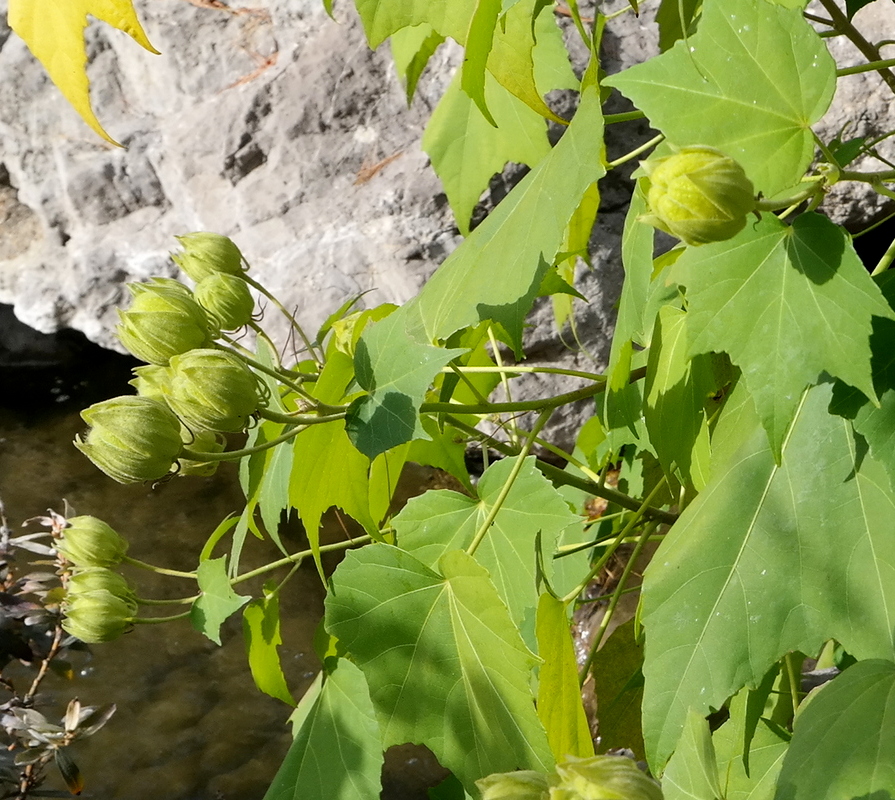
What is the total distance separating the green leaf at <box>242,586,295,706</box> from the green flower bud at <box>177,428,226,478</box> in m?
0.18

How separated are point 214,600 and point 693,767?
37 centimetres

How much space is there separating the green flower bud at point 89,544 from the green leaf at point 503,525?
0.23 m

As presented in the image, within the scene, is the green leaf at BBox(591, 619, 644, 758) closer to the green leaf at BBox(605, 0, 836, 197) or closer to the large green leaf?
the large green leaf

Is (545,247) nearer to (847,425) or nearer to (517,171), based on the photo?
(847,425)

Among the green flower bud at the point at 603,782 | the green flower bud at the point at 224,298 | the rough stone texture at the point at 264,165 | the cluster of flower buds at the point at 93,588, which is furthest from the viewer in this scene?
the rough stone texture at the point at 264,165

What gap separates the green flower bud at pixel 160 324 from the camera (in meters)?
0.38

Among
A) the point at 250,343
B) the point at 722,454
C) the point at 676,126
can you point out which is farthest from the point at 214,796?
the point at 676,126

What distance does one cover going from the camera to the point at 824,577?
346 millimetres

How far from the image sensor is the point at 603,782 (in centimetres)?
25

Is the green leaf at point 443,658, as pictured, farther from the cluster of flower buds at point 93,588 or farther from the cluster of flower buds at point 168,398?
the cluster of flower buds at point 93,588

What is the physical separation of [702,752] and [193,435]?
0.26m

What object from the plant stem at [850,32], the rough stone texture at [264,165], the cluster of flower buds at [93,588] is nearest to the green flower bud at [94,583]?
the cluster of flower buds at [93,588]

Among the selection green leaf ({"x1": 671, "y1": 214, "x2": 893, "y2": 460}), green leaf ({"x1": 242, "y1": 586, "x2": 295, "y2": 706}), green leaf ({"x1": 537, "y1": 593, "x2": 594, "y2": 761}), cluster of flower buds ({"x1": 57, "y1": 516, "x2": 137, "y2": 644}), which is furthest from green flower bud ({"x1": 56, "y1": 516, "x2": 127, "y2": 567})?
green leaf ({"x1": 671, "y1": 214, "x2": 893, "y2": 460})

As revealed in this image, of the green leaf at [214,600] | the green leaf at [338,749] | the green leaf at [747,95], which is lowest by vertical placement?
the green leaf at [338,749]
